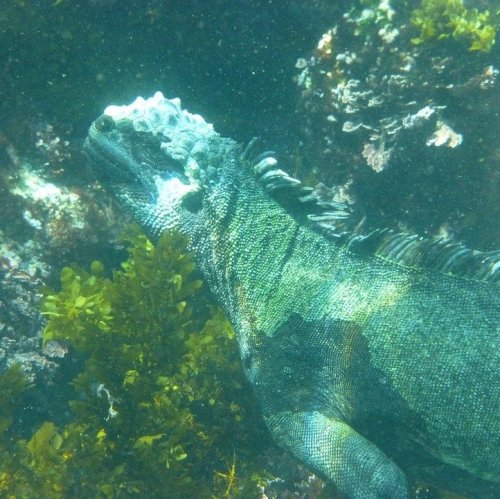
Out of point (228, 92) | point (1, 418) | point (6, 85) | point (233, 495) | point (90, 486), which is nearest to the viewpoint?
point (90, 486)

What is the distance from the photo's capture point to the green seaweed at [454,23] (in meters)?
3.94

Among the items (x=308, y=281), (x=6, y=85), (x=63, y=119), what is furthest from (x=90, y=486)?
(x=6, y=85)

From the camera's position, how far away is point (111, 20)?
4.86 m

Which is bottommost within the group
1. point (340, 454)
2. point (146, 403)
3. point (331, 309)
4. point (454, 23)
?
point (340, 454)

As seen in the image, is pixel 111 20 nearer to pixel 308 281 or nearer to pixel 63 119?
pixel 63 119

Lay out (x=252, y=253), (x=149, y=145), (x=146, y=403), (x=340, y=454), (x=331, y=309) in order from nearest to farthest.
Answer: (x=340, y=454) < (x=331, y=309) < (x=146, y=403) < (x=252, y=253) < (x=149, y=145)

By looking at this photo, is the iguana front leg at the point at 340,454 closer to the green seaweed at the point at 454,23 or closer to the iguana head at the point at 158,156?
the iguana head at the point at 158,156

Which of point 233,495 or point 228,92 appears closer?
point 233,495

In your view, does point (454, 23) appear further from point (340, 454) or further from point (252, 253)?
point (340, 454)

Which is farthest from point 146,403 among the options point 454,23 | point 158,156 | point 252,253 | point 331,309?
point 454,23

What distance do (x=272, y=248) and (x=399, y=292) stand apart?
1.07m

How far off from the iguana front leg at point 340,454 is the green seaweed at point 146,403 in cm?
48

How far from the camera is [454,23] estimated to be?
398 centimetres

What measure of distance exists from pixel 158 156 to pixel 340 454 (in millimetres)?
2867
